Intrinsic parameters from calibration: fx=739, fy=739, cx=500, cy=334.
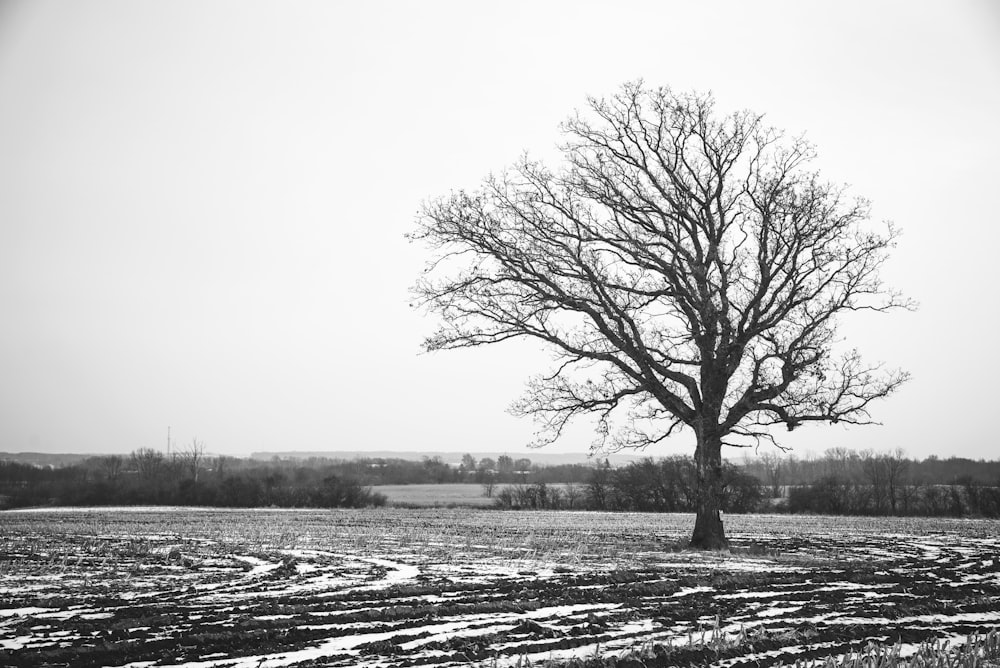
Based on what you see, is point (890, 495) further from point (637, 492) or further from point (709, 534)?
point (709, 534)

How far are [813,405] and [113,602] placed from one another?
53.9ft

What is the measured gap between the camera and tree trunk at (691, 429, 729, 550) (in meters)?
19.5

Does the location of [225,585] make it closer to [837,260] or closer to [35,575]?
[35,575]

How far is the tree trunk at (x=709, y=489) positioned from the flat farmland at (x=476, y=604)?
80 cm

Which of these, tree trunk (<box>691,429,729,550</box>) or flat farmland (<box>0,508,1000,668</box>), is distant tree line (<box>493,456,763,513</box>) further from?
flat farmland (<box>0,508,1000,668</box>)

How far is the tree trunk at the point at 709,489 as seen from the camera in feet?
64.0

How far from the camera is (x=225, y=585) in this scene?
12.1m

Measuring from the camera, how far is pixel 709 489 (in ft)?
64.5

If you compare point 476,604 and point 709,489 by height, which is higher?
point 709,489

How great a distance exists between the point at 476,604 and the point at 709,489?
11423 mm

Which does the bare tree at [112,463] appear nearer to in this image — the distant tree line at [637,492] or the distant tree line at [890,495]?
the distant tree line at [637,492]

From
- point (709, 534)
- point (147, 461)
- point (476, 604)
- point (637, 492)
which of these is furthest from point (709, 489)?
point (147, 461)

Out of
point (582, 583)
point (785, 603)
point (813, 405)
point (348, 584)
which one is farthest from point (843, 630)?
point (813, 405)

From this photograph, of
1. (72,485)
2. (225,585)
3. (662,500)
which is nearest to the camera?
(225,585)
